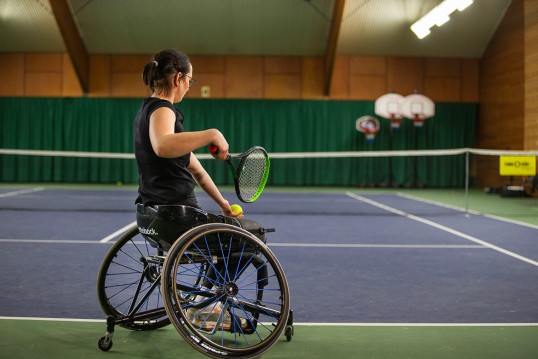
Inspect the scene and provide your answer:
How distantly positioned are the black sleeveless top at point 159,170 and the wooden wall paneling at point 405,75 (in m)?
15.5

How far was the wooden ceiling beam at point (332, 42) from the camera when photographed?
1470 centimetres

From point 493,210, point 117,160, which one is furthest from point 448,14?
point 117,160

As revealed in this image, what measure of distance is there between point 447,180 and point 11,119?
12.2m

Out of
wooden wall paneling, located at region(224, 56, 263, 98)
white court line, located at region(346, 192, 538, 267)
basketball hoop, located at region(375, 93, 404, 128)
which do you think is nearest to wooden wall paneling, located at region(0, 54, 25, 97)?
wooden wall paneling, located at region(224, 56, 263, 98)

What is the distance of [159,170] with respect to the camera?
→ 8.45 ft

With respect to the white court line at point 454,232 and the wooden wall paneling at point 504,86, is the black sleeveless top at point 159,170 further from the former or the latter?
the wooden wall paneling at point 504,86

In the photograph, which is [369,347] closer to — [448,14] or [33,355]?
[33,355]

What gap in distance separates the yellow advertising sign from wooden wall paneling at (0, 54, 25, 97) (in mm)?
13296

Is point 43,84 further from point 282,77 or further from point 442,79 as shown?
point 442,79

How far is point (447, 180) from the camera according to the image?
17.8m

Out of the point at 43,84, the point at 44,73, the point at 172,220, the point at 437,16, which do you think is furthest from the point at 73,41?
the point at 172,220

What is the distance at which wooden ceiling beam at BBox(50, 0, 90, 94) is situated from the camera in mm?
15109

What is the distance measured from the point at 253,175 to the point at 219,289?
578 millimetres

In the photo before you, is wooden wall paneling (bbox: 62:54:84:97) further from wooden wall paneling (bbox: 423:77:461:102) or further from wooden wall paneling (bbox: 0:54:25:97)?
wooden wall paneling (bbox: 423:77:461:102)
